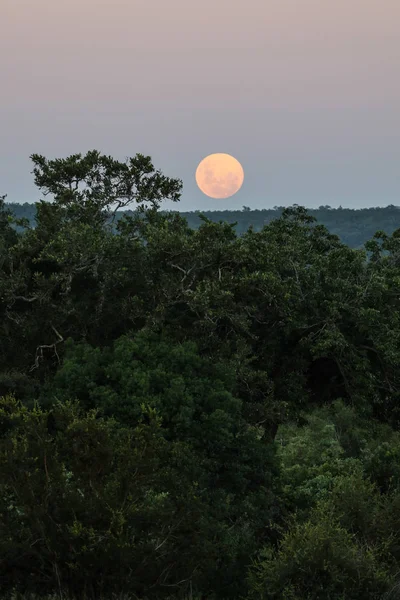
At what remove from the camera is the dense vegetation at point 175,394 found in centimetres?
1063

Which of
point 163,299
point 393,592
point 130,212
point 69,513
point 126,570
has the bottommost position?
point 393,592

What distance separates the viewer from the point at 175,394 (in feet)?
52.4

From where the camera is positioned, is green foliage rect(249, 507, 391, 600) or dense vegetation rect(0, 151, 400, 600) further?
green foliage rect(249, 507, 391, 600)

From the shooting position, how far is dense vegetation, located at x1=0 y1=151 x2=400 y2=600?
1063cm

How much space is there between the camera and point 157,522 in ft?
36.3

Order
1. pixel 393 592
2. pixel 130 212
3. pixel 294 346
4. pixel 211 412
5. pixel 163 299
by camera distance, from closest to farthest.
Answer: pixel 393 592 < pixel 211 412 < pixel 163 299 < pixel 294 346 < pixel 130 212

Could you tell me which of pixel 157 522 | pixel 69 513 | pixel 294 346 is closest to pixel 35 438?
pixel 69 513

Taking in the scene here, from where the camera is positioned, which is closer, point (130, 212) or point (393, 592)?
point (393, 592)

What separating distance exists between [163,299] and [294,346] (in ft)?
18.0

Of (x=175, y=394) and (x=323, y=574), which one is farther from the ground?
(x=175, y=394)

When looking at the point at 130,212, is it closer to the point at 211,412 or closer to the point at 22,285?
the point at 22,285

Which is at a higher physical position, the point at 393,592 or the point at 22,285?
the point at 22,285

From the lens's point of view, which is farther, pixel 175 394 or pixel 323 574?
pixel 175 394

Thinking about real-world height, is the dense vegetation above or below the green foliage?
above
